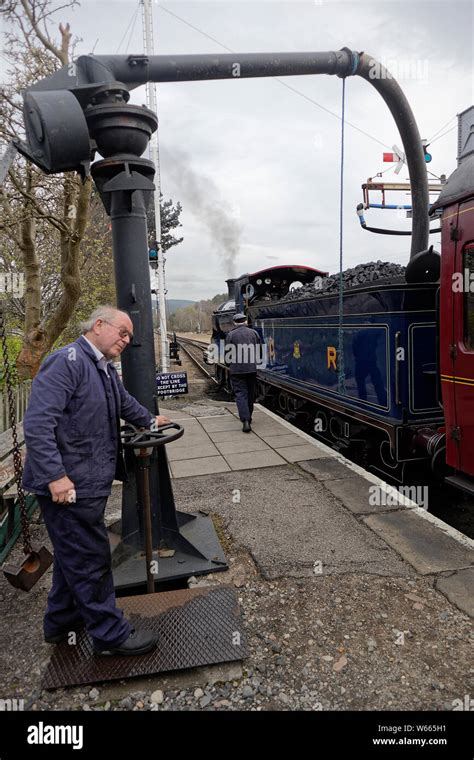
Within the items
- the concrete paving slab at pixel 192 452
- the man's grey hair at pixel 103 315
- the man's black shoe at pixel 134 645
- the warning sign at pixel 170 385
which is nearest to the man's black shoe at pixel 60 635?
the man's black shoe at pixel 134 645

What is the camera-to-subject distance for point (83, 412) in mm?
2451

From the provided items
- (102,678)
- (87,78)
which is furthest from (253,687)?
(87,78)

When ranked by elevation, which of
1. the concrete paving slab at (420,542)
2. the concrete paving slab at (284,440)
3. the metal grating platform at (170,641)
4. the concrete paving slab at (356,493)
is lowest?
the metal grating platform at (170,641)

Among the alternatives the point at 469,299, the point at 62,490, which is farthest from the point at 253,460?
the point at 62,490

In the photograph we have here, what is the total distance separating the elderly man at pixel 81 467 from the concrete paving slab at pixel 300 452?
140 inches

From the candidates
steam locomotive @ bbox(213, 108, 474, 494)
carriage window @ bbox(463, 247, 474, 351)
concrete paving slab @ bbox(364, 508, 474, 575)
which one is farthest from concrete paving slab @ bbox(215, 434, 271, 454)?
carriage window @ bbox(463, 247, 474, 351)

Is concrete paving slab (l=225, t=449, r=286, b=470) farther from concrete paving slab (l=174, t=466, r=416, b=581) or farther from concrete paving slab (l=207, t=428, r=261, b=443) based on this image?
concrete paving slab (l=207, t=428, r=261, b=443)

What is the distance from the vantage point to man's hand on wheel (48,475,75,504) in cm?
226

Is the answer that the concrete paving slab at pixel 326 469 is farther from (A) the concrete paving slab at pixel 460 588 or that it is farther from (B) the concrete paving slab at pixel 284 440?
(A) the concrete paving slab at pixel 460 588

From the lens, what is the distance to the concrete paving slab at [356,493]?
14.2 ft

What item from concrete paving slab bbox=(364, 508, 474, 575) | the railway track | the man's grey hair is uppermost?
the man's grey hair

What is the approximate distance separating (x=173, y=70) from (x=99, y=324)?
1930 mm

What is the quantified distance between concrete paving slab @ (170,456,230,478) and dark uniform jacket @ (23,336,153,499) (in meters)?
2.95
